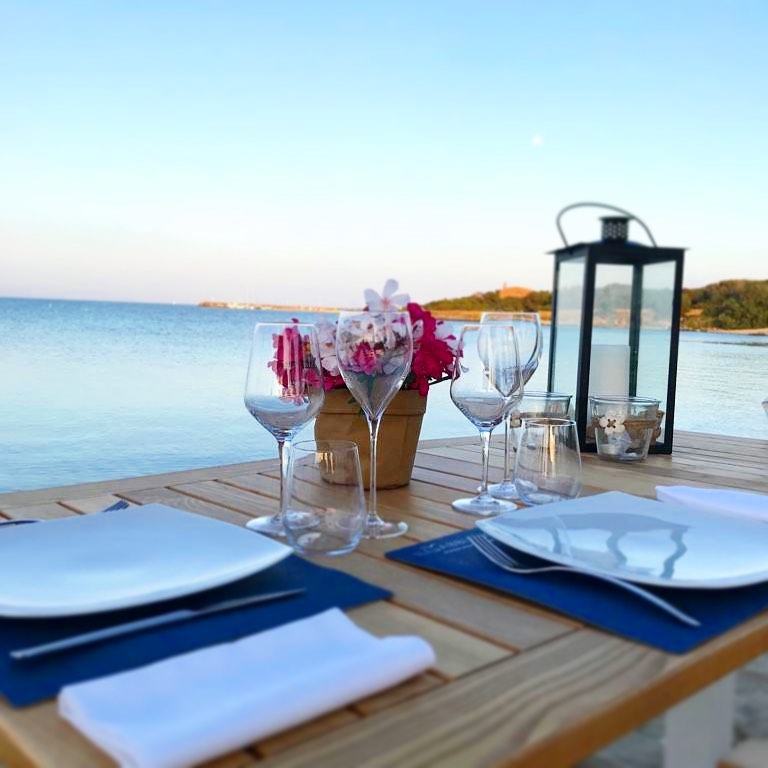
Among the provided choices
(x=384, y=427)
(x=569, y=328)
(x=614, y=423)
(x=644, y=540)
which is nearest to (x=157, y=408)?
(x=569, y=328)

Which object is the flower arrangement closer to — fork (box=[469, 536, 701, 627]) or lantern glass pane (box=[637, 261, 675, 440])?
fork (box=[469, 536, 701, 627])

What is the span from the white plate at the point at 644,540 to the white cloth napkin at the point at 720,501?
3 cm

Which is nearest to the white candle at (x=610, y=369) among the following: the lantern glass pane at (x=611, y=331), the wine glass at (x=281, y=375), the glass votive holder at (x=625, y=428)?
the lantern glass pane at (x=611, y=331)

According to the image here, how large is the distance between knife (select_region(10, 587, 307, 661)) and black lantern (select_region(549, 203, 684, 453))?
3.99ft

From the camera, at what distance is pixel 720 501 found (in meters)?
1.06

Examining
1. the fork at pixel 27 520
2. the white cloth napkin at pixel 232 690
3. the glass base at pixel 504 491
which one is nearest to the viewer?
the white cloth napkin at pixel 232 690

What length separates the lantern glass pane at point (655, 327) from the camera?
179 cm

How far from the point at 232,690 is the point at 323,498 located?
12.0 inches

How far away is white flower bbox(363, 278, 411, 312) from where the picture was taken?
1.10 meters

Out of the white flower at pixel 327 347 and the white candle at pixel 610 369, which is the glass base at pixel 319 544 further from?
the white candle at pixel 610 369

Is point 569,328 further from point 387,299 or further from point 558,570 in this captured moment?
point 558,570

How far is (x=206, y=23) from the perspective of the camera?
1194 centimetres

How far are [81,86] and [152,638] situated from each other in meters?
16.9

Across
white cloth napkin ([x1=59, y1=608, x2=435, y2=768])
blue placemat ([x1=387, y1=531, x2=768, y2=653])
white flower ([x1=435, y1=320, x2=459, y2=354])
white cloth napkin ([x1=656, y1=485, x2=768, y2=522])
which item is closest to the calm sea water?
white flower ([x1=435, y1=320, x2=459, y2=354])
